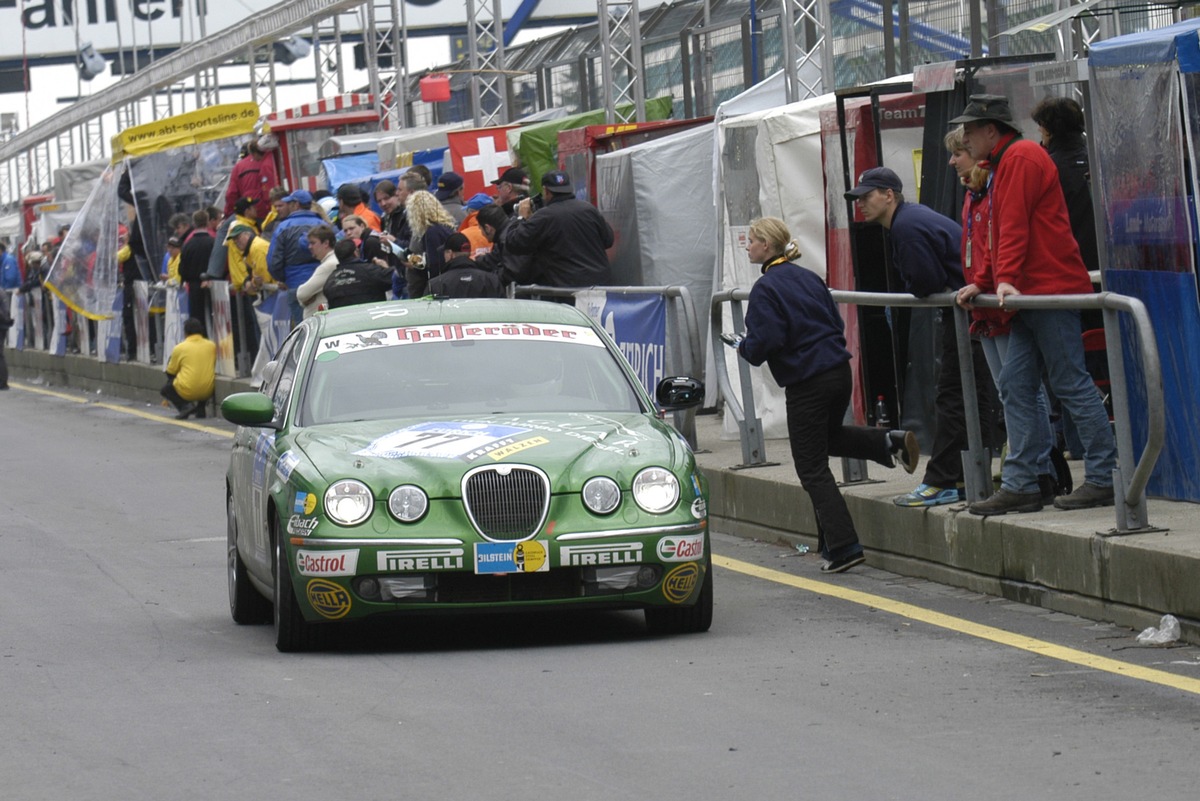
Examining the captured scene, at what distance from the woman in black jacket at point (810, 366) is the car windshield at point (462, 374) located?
1.09m

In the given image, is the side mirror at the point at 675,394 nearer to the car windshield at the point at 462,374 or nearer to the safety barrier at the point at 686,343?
the car windshield at the point at 462,374

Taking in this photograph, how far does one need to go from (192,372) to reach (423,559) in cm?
1554

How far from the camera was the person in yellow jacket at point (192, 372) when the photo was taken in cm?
2327

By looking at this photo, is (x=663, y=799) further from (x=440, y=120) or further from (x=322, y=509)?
(x=440, y=120)

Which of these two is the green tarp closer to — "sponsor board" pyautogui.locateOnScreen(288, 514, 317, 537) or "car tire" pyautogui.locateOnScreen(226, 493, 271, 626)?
"car tire" pyautogui.locateOnScreen(226, 493, 271, 626)

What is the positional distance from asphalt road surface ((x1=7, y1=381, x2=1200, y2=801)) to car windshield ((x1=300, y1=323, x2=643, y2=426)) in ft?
3.03

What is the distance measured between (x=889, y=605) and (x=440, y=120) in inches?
1002

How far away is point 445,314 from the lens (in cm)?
974

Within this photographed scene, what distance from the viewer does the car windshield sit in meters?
9.21

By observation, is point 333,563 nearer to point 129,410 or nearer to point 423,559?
point 423,559

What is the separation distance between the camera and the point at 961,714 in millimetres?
6832

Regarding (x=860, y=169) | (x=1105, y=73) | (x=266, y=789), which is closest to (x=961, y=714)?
(x=266, y=789)

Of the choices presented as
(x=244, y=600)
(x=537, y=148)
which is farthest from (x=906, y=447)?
(x=537, y=148)

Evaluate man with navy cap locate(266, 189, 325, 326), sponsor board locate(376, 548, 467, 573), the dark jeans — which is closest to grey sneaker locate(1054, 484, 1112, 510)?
the dark jeans
